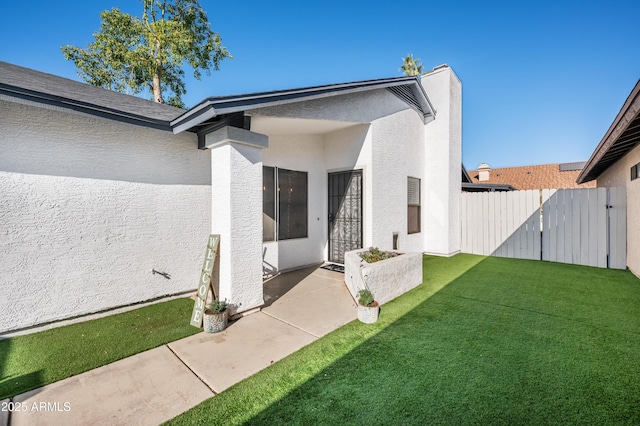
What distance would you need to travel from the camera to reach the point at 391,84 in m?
6.87

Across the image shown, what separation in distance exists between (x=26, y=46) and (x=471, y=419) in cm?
1749

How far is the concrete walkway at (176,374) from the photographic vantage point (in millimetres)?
2207

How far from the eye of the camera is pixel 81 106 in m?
3.51

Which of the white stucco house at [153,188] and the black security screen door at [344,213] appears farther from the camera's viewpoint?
the black security screen door at [344,213]

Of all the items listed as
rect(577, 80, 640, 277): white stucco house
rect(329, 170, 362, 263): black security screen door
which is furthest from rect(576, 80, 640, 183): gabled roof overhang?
rect(329, 170, 362, 263): black security screen door

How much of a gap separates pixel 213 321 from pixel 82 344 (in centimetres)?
153

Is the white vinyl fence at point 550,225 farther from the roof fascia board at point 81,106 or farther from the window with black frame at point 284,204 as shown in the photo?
the roof fascia board at point 81,106

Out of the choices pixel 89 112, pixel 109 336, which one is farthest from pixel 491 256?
pixel 89 112

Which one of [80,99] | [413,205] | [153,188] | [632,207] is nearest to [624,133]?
[632,207]

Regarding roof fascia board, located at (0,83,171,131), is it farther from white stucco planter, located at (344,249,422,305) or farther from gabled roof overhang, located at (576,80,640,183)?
gabled roof overhang, located at (576,80,640,183)

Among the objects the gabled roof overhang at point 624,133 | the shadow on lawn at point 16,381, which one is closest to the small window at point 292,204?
the shadow on lawn at point 16,381

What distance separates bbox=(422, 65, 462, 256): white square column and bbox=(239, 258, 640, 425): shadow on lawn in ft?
14.7

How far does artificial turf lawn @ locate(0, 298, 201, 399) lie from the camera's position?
2691 millimetres

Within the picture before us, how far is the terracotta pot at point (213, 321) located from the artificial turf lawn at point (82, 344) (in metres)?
0.24
